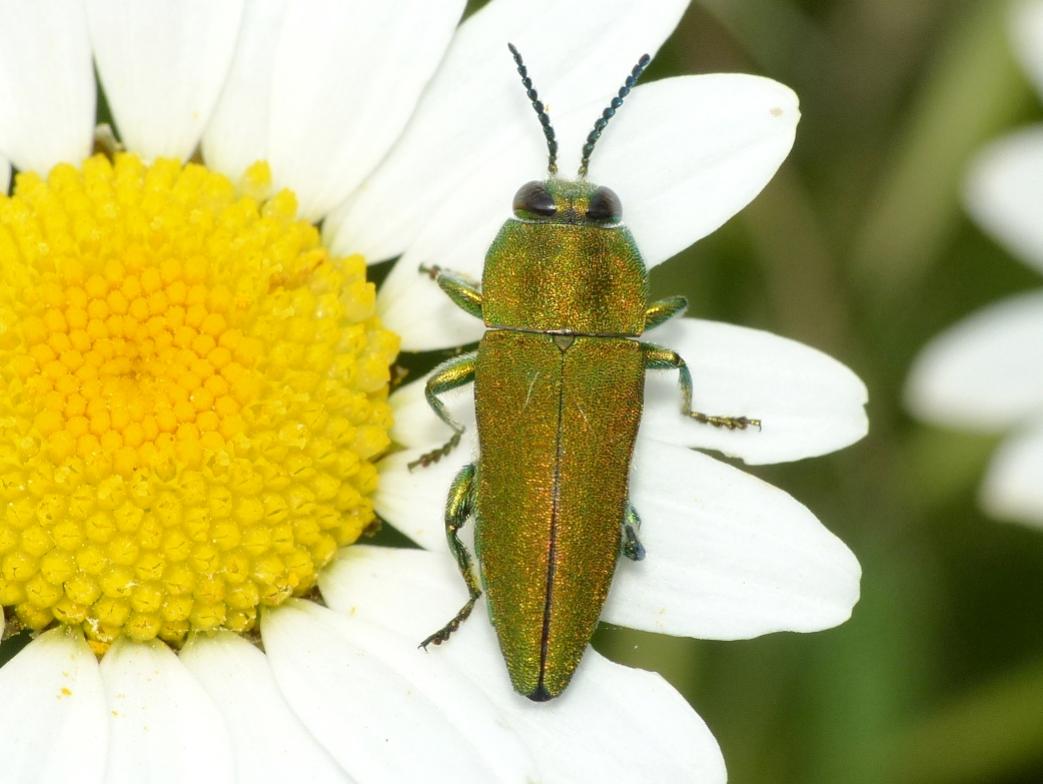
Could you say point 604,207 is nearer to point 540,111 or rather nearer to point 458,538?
point 540,111

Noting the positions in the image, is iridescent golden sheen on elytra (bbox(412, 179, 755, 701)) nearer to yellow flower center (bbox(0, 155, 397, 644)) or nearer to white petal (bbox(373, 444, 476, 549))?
white petal (bbox(373, 444, 476, 549))

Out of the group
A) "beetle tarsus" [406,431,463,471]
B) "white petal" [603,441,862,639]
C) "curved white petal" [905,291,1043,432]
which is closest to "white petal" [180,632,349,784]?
"beetle tarsus" [406,431,463,471]

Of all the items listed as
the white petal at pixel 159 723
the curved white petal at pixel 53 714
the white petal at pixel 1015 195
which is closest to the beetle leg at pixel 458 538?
the white petal at pixel 159 723

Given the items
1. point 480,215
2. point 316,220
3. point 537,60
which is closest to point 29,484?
point 316,220

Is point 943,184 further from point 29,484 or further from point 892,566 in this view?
point 29,484

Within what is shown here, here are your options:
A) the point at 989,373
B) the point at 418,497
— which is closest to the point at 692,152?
the point at 418,497
